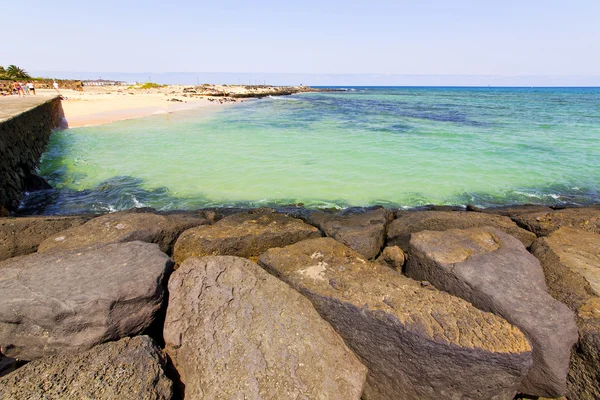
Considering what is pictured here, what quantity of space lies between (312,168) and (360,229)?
6.04 meters

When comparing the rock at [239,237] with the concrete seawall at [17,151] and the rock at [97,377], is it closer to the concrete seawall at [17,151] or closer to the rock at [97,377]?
the rock at [97,377]

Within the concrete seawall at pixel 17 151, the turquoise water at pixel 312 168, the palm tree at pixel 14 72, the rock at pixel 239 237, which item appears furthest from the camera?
the palm tree at pixel 14 72

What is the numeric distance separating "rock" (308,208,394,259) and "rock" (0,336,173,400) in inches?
109

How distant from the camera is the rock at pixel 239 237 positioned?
402cm

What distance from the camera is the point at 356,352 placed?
2.82 m

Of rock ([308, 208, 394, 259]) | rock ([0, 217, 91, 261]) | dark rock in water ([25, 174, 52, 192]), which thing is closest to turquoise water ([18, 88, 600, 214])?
dark rock in water ([25, 174, 52, 192])

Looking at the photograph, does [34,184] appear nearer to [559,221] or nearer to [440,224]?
[440,224]

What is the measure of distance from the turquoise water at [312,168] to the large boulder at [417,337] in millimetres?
4638

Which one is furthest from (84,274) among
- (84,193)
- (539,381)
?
(84,193)

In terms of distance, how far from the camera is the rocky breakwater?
2385 millimetres

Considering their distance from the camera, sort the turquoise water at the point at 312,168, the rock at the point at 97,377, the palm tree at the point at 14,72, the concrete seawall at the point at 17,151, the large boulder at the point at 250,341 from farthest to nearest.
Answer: the palm tree at the point at 14,72, the turquoise water at the point at 312,168, the concrete seawall at the point at 17,151, the large boulder at the point at 250,341, the rock at the point at 97,377

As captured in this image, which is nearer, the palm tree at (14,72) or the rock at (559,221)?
the rock at (559,221)

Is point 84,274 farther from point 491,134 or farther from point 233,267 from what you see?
point 491,134

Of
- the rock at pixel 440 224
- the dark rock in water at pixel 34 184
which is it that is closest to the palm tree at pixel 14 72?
the dark rock in water at pixel 34 184
